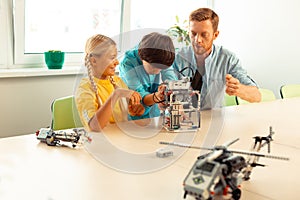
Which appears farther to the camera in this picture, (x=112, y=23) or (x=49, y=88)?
(x=112, y=23)

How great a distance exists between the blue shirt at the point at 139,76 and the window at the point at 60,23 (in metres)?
0.41

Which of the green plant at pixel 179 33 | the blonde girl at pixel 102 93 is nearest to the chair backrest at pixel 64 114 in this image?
the blonde girl at pixel 102 93

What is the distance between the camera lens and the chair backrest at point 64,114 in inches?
80.4

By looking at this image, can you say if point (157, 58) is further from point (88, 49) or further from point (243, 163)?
point (243, 163)

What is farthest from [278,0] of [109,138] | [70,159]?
[70,159]

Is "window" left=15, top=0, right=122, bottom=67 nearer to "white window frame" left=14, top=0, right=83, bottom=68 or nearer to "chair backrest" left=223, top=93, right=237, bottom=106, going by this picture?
"white window frame" left=14, top=0, right=83, bottom=68

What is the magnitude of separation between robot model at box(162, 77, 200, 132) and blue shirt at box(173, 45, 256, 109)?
0.68 meters

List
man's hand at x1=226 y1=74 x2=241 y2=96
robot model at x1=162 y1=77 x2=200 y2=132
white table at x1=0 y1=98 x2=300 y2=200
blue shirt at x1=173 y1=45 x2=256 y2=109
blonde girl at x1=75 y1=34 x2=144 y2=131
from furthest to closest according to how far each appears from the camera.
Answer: blue shirt at x1=173 y1=45 x2=256 y2=109
man's hand at x1=226 y1=74 x2=241 y2=96
blonde girl at x1=75 y1=34 x2=144 y2=131
robot model at x1=162 y1=77 x2=200 y2=132
white table at x1=0 y1=98 x2=300 y2=200

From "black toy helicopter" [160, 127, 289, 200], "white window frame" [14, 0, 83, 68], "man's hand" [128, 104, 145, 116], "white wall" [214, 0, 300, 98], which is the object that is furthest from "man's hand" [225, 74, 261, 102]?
"white window frame" [14, 0, 83, 68]

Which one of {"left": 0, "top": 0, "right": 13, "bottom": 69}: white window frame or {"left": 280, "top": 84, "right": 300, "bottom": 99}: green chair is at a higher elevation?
{"left": 0, "top": 0, "right": 13, "bottom": 69}: white window frame

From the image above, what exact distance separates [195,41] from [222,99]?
1.32 feet

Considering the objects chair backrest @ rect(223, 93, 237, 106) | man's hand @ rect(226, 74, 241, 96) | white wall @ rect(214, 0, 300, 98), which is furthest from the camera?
white wall @ rect(214, 0, 300, 98)

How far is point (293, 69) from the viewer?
149 inches

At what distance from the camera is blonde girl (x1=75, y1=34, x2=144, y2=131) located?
1.81m
